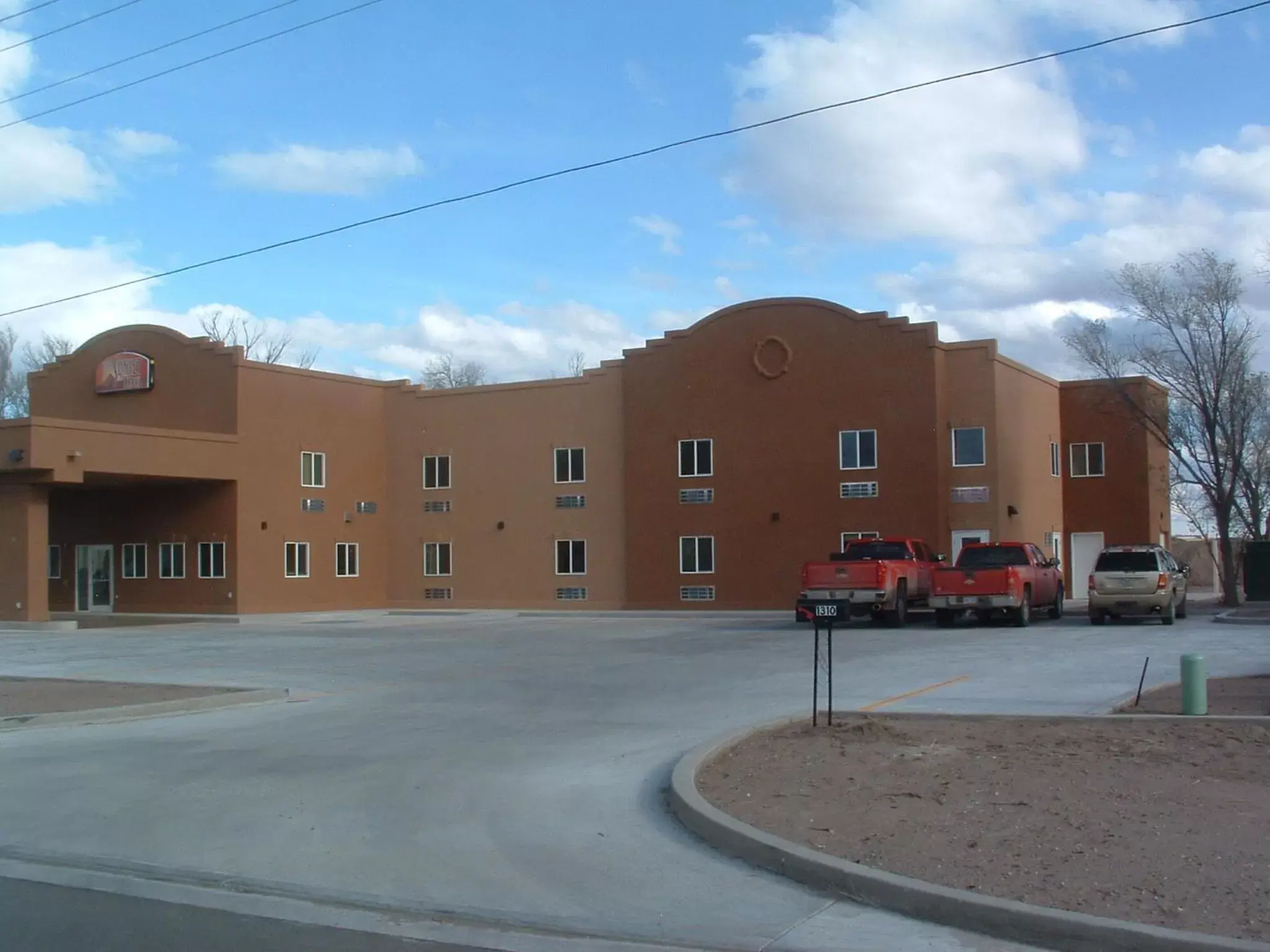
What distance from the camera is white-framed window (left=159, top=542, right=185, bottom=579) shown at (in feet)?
139

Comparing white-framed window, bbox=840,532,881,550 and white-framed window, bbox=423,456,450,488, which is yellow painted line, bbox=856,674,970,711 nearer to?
white-framed window, bbox=840,532,881,550

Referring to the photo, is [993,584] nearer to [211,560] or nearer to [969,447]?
[969,447]

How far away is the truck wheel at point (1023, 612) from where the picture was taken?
1149 inches

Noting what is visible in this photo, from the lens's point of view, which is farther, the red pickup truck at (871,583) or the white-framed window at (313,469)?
the white-framed window at (313,469)

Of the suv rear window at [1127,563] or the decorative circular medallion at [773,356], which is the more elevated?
the decorative circular medallion at [773,356]

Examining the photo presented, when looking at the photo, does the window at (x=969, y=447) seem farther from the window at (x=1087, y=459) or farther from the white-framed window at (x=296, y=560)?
the white-framed window at (x=296, y=560)

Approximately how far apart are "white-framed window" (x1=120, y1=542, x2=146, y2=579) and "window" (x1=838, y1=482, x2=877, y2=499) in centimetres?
2310

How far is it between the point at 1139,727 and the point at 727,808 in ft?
16.3

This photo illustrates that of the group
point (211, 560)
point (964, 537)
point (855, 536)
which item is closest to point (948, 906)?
point (964, 537)

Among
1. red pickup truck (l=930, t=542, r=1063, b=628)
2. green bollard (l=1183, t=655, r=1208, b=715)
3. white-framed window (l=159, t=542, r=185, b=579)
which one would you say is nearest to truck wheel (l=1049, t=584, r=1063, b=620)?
Result: red pickup truck (l=930, t=542, r=1063, b=628)

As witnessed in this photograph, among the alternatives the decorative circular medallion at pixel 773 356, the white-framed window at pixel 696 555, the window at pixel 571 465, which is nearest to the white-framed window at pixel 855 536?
the white-framed window at pixel 696 555

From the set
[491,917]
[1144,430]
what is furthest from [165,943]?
[1144,430]

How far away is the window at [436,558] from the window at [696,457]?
9.47 metres

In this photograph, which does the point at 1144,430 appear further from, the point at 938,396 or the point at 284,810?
the point at 284,810
